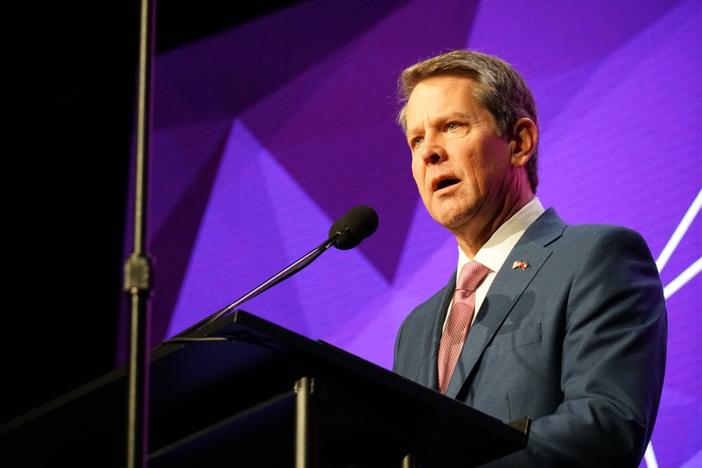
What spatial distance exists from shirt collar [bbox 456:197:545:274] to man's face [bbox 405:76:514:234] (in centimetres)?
7

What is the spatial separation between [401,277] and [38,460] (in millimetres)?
1733

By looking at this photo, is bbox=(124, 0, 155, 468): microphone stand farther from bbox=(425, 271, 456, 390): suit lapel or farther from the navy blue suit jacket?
bbox=(425, 271, 456, 390): suit lapel

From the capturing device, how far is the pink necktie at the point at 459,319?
7.86 ft

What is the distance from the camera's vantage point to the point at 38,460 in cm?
190

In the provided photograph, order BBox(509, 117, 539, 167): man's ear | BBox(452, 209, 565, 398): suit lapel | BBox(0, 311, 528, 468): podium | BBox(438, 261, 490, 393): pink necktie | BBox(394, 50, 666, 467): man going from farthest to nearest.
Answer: BBox(509, 117, 539, 167): man's ear
BBox(438, 261, 490, 393): pink necktie
BBox(452, 209, 565, 398): suit lapel
BBox(394, 50, 666, 467): man
BBox(0, 311, 528, 468): podium

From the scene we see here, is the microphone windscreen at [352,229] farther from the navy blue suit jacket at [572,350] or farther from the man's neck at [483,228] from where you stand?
the man's neck at [483,228]

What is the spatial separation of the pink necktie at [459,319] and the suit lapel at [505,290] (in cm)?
11

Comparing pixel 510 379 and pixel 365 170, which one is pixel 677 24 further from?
pixel 510 379

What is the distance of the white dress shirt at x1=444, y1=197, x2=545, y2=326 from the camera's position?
2.57 m

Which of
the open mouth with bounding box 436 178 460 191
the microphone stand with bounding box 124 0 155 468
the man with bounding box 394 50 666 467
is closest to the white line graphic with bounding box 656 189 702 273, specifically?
the man with bounding box 394 50 666 467

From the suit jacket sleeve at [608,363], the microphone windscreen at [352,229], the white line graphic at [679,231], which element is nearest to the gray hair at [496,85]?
the white line graphic at [679,231]

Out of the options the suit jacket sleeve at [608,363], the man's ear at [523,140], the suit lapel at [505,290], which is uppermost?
the man's ear at [523,140]

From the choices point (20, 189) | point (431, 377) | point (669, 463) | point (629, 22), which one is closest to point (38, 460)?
point (431, 377)

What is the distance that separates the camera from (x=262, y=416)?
166cm
